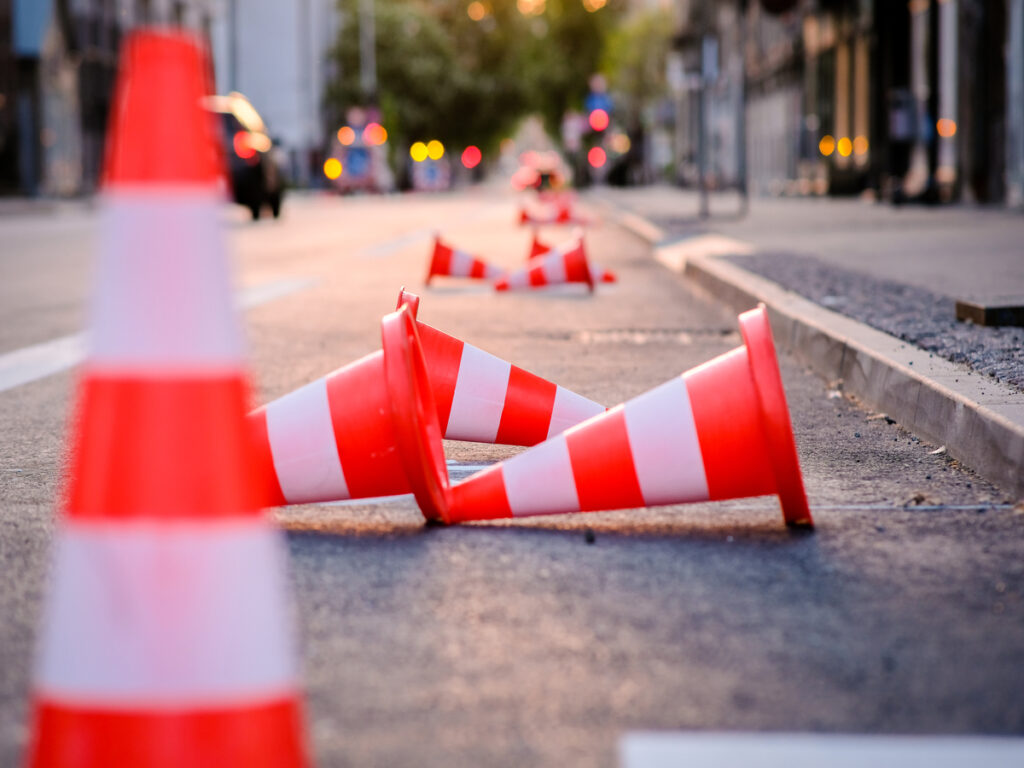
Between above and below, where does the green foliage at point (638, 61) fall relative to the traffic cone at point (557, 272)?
above

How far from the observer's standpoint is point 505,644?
9.83 feet

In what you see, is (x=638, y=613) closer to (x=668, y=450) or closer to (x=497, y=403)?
(x=668, y=450)

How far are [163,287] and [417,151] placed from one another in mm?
87071

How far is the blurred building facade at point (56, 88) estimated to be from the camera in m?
44.1

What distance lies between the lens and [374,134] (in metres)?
73.8

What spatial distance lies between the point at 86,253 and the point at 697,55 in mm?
8820

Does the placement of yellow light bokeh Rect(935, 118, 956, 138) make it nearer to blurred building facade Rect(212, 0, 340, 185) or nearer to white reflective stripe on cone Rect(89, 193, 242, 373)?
white reflective stripe on cone Rect(89, 193, 242, 373)

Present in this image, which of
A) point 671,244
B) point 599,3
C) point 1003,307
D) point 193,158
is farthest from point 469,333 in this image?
point 599,3

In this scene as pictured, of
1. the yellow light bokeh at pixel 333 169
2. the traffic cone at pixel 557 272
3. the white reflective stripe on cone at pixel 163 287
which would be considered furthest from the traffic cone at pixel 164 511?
the yellow light bokeh at pixel 333 169

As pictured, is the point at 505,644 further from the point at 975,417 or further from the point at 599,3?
the point at 599,3

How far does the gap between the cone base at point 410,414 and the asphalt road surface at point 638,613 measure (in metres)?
0.11

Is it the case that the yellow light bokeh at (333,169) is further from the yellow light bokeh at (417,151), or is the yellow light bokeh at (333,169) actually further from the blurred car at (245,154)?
the blurred car at (245,154)

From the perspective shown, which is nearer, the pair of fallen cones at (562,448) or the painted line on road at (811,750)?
the painted line on road at (811,750)

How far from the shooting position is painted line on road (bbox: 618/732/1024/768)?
2.39m
